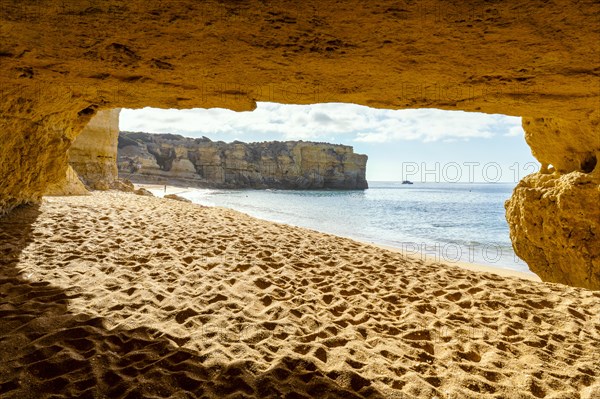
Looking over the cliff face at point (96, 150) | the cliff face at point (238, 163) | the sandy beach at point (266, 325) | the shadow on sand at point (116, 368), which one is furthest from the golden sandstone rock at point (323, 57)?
the cliff face at point (238, 163)

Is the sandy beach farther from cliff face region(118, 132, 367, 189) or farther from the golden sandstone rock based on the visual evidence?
cliff face region(118, 132, 367, 189)

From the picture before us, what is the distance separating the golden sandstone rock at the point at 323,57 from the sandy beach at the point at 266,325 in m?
2.09

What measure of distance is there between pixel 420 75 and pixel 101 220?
20.9ft

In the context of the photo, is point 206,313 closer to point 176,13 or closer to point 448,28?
point 176,13

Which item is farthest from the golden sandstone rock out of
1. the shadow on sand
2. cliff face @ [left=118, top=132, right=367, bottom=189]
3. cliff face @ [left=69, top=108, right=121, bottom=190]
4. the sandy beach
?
cliff face @ [left=118, top=132, right=367, bottom=189]

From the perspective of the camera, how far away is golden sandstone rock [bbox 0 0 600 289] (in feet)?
6.85

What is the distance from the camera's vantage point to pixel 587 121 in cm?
454

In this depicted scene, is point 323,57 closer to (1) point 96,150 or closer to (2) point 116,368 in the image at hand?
(2) point 116,368

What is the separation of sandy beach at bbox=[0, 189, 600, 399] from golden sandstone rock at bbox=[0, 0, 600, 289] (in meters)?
2.09

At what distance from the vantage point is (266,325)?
324cm

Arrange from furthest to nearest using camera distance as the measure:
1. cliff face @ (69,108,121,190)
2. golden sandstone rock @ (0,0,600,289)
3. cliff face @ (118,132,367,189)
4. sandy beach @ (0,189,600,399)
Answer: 1. cliff face @ (118,132,367,189)
2. cliff face @ (69,108,121,190)
3. sandy beach @ (0,189,600,399)
4. golden sandstone rock @ (0,0,600,289)

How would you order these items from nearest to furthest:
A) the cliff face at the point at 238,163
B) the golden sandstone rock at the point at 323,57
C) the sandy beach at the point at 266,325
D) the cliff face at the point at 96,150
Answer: the golden sandstone rock at the point at 323,57, the sandy beach at the point at 266,325, the cliff face at the point at 96,150, the cliff face at the point at 238,163

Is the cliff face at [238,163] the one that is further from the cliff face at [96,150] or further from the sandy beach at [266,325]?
the sandy beach at [266,325]

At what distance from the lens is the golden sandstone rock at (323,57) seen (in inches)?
82.2
